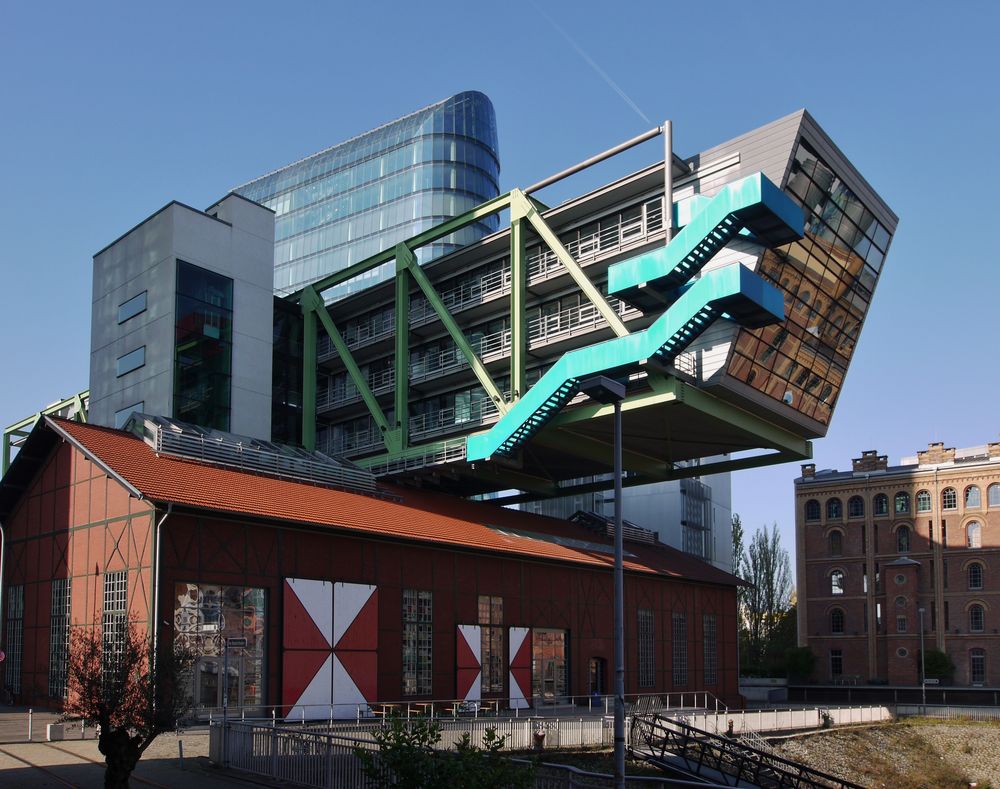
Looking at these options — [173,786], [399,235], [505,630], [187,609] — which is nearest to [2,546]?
[187,609]

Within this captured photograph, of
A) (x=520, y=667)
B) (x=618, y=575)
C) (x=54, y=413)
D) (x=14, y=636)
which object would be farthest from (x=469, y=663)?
(x=54, y=413)

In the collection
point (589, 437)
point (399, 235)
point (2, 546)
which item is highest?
point (399, 235)

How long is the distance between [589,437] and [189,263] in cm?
2266

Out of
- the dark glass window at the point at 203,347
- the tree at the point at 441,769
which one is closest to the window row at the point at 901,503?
the dark glass window at the point at 203,347

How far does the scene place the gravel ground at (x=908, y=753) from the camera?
45.8m

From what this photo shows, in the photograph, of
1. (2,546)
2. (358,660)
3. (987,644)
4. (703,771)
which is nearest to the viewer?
(703,771)

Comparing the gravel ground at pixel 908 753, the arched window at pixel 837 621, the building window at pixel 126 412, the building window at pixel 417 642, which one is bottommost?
the gravel ground at pixel 908 753

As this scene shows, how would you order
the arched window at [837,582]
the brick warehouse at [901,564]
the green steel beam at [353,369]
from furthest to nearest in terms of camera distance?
the arched window at [837,582], the brick warehouse at [901,564], the green steel beam at [353,369]

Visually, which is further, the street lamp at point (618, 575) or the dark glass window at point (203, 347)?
the dark glass window at point (203, 347)

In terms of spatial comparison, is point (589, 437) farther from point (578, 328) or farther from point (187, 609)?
point (187, 609)

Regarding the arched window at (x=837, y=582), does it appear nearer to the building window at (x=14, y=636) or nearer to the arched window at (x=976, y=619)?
the arched window at (x=976, y=619)

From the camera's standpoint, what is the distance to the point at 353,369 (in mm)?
61094

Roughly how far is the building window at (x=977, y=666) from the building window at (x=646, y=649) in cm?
3940

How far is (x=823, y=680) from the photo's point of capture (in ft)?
290
